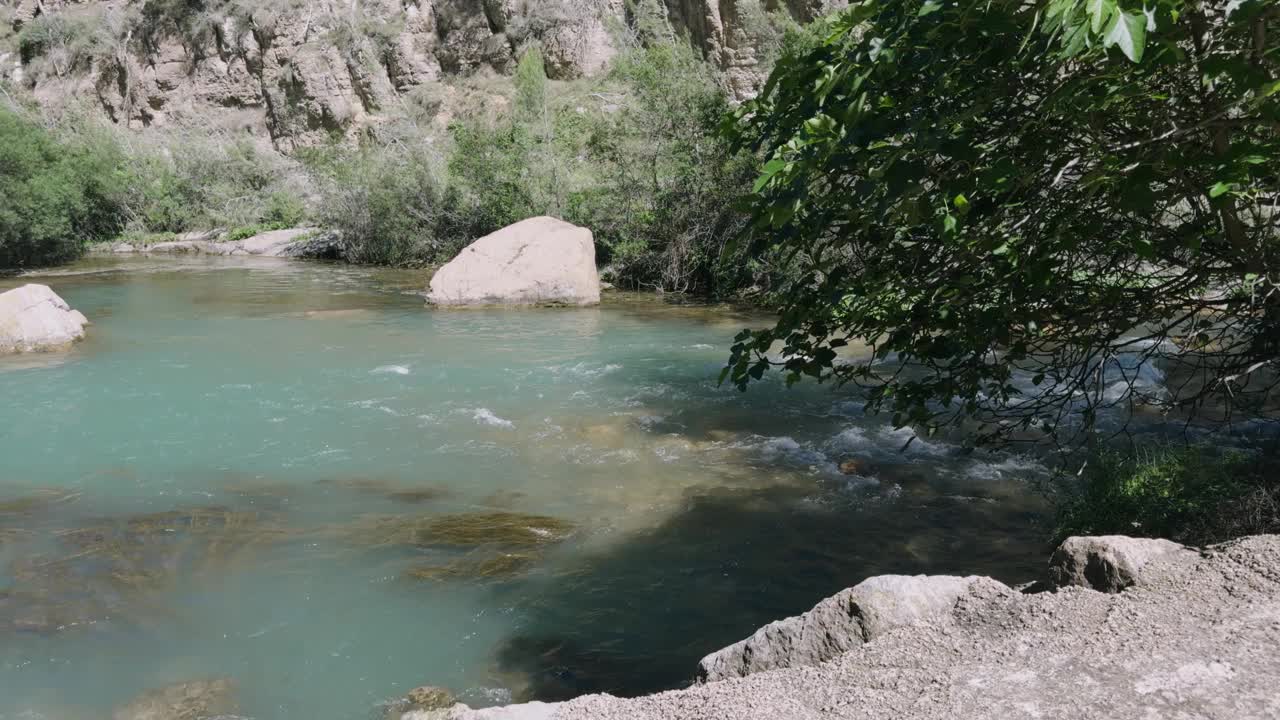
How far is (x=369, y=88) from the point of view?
43.8 meters

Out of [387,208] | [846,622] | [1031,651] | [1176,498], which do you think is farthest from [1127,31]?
[387,208]

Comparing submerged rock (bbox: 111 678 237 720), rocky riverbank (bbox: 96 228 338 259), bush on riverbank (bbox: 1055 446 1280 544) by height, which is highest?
bush on riverbank (bbox: 1055 446 1280 544)

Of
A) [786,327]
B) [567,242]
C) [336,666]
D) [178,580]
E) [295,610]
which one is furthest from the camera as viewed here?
[567,242]

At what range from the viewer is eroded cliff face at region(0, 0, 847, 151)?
39.8 metres

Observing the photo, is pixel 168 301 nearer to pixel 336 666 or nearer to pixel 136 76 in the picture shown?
pixel 336 666

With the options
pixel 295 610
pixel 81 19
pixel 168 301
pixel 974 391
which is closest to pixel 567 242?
pixel 168 301

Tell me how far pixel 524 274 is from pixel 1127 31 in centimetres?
1682

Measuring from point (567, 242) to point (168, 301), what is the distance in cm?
868

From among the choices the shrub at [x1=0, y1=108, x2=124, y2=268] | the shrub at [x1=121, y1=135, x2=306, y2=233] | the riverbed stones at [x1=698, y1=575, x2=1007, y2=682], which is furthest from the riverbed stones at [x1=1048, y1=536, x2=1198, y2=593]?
the shrub at [x1=121, y1=135, x2=306, y2=233]

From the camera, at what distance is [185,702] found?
4469 mm

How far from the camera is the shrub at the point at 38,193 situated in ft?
81.7

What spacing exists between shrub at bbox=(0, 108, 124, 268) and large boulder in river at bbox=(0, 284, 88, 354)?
13197mm

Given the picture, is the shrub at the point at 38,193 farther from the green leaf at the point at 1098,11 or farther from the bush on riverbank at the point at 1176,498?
the green leaf at the point at 1098,11

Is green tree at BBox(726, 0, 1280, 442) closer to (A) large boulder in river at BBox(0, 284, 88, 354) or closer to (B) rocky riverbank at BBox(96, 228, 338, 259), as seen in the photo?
(A) large boulder in river at BBox(0, 284, 88, 354)
